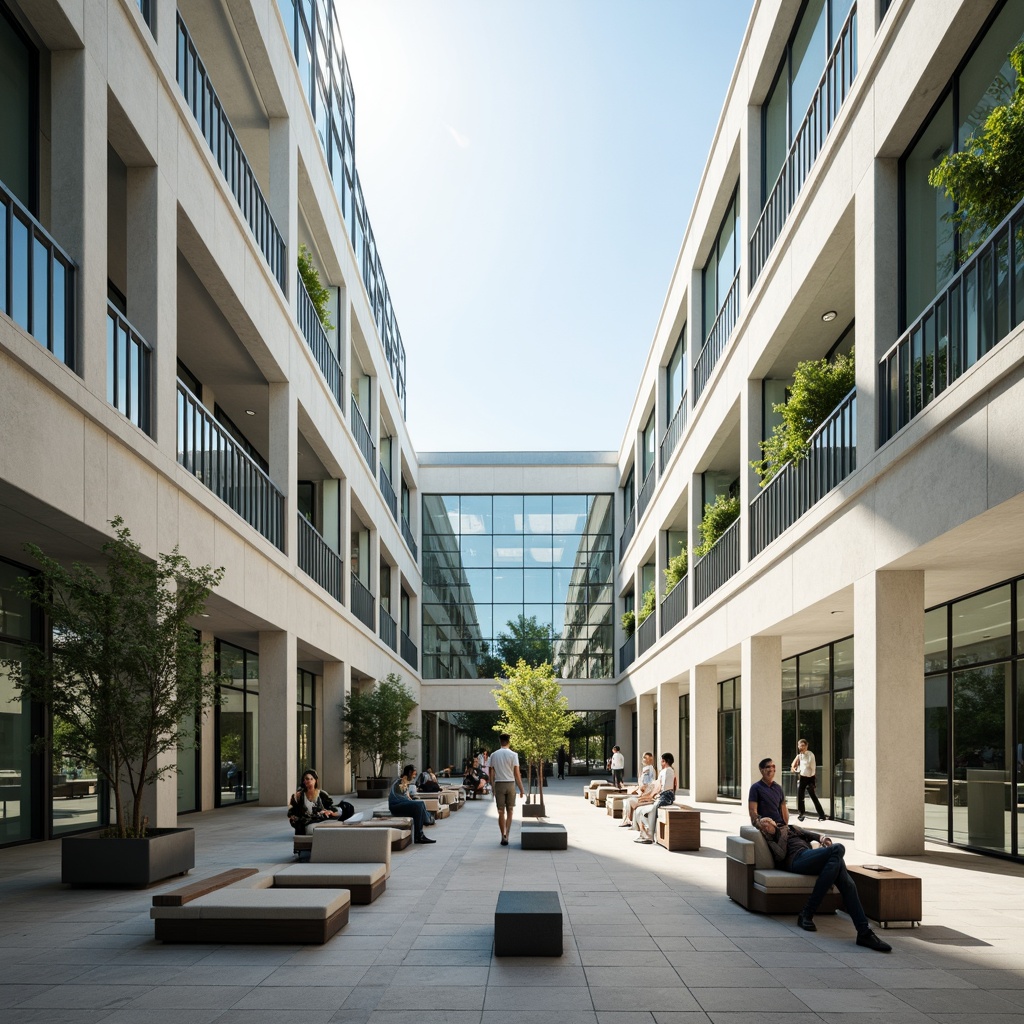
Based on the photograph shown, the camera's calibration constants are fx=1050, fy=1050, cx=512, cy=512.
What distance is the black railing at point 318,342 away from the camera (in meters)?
23.9

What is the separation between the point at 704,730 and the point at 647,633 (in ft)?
34.7

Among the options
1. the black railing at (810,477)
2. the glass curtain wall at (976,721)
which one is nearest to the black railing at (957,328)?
the black railing at (810,477)

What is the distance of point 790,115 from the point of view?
19.7 meters

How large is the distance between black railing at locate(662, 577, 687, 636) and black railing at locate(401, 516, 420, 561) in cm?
1525

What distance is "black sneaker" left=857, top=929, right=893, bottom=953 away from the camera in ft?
27.2

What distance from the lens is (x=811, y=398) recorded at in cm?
1652

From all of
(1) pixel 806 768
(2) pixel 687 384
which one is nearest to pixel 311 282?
(2) pixel 687 384

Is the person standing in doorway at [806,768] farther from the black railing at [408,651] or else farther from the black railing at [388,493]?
the black railing at [408,651]

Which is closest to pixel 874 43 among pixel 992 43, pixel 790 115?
pixel 992 43

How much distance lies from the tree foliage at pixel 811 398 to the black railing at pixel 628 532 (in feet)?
81.1

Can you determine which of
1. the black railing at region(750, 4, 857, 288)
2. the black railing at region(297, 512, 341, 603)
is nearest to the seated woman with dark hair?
the black railing at region(297, 512, 341, 603)

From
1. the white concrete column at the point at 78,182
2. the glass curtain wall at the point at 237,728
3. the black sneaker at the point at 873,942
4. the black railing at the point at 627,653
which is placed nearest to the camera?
the black sneaker at the point at 873,942

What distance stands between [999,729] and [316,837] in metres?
9.16

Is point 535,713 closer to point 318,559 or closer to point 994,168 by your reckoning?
point 318,559
